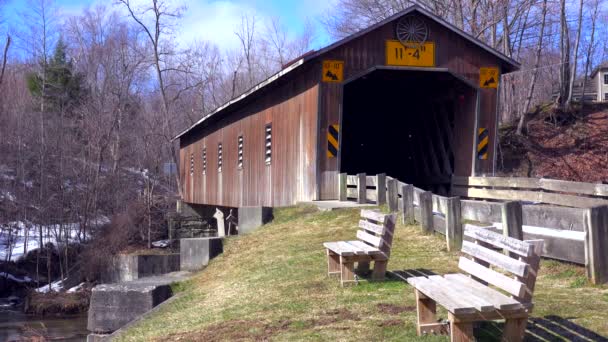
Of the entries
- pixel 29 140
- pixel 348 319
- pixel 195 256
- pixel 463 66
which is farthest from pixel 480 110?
pixel 29 140

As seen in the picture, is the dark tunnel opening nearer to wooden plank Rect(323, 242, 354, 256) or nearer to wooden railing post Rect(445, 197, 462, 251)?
wooden railing post Rect(445, 197, 462, 251)

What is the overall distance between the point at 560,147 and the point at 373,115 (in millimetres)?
7567

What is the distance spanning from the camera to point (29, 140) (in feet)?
119

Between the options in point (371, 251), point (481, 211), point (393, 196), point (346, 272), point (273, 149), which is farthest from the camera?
point (273, 149)

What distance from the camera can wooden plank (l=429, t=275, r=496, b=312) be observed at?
201 inches

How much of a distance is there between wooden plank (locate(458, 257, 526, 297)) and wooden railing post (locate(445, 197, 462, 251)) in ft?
11.5

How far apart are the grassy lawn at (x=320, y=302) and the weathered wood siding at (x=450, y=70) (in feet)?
15.3

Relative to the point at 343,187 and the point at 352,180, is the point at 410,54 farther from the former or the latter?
the point at 343,187

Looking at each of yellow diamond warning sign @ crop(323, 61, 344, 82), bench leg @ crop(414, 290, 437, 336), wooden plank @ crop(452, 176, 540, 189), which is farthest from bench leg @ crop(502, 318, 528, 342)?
yellow diamond warning sign @ crop(323, 61, 344, 82)

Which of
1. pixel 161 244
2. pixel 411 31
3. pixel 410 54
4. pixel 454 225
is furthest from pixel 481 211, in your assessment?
pixel 161 244

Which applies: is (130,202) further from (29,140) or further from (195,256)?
(195,256)

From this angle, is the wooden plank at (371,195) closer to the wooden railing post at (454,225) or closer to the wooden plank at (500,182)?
the wooden plank at (500,182)

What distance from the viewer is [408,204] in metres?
12.1

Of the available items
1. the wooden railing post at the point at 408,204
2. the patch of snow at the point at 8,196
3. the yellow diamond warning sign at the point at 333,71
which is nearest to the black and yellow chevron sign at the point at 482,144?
the yellow diamond warning sign at the point at 333,71
